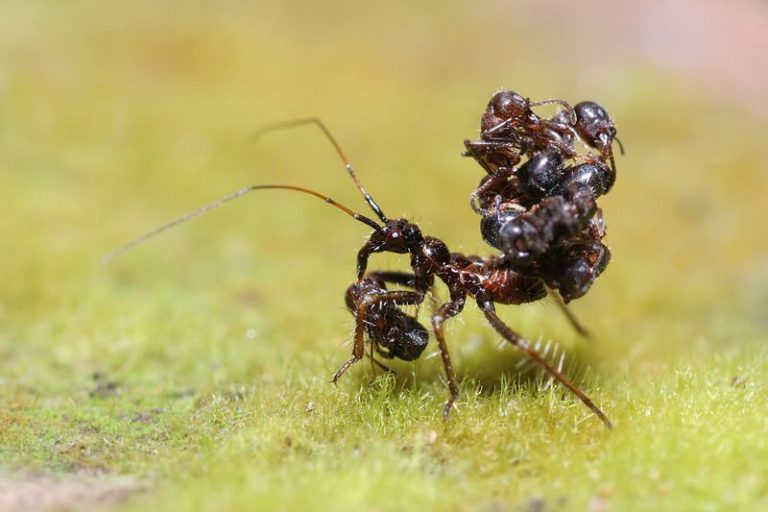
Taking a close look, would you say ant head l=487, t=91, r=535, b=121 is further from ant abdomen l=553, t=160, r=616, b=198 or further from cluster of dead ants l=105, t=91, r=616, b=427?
ant abdomen l=553, t=160, r=616, b=198

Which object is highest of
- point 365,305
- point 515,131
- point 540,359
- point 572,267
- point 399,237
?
point 515,131

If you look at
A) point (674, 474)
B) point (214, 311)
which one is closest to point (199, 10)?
point (214, 311)

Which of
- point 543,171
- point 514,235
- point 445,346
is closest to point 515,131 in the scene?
point 543,171

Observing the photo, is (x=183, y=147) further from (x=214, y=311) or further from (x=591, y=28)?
(x=591, y=28)

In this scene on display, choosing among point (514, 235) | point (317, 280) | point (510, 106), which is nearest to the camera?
point (514, 235)

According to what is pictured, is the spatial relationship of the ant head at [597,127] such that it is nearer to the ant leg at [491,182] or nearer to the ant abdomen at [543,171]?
the ant abdomen at [543,171]

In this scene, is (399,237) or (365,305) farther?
(399,237)

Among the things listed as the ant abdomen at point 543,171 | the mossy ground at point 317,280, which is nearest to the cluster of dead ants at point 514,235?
the ant abdomen at point 543,171

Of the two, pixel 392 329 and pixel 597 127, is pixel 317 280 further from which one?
pixel 597 127
